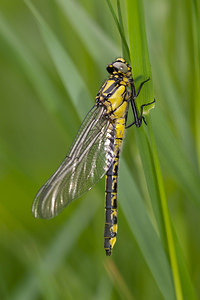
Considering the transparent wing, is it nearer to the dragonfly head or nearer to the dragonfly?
the dragonfly

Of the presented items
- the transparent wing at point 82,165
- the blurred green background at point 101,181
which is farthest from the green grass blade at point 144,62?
the transparent wing at point 82,165

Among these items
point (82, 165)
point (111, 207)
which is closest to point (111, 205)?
point (111, 207)

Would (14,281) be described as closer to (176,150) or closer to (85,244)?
(85,244)

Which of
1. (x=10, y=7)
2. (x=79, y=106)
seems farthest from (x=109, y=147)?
(x=10, y=7)

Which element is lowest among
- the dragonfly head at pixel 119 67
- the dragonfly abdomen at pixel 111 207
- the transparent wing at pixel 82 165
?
the dragonfly abdomen at pixel 111 207

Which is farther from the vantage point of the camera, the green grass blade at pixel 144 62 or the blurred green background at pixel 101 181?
the blurred green background at pixel 101 181

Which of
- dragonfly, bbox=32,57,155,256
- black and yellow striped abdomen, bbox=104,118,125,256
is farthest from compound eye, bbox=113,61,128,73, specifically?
black and yellow striped abdomen, bbox=104,118,125,256

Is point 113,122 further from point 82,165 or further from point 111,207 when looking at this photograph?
point 111,207

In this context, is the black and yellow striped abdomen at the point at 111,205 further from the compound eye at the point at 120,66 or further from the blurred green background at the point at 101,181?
the compound eye at the point at 120,66
